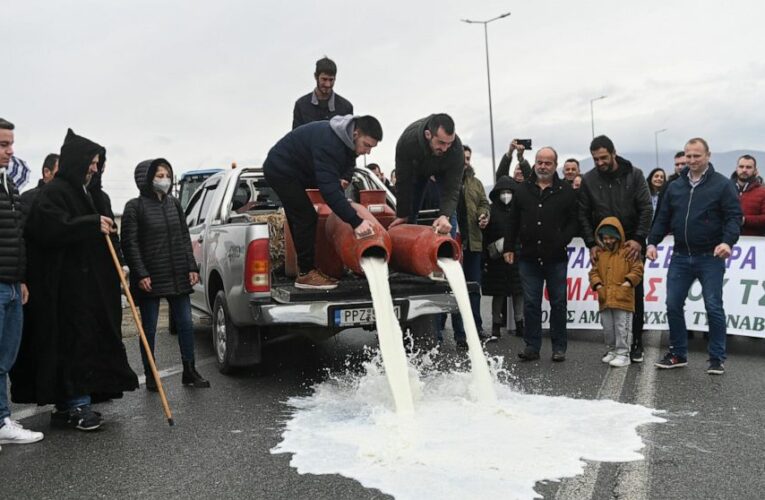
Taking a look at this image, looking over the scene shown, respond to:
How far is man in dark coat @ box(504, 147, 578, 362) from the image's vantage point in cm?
688

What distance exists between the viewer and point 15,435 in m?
4.61

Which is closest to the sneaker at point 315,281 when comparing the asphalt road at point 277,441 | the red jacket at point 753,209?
the asphalt road at point 277,441

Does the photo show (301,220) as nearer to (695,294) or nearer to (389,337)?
(389,337)

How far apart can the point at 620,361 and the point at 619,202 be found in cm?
142

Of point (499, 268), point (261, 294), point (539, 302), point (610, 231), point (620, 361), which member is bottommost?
point (620, 361)

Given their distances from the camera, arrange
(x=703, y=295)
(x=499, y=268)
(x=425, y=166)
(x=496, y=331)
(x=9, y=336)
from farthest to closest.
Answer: (x=499, y=268) → (x=496, y=331) → (x=703, y=295) → (x=425, y=166) → (x=9, y=336)

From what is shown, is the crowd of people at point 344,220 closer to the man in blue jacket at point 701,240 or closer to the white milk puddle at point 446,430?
the man in blue jacket at point 701,240

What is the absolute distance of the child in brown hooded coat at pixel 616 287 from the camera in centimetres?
665

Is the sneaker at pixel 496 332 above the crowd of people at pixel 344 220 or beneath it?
beneath

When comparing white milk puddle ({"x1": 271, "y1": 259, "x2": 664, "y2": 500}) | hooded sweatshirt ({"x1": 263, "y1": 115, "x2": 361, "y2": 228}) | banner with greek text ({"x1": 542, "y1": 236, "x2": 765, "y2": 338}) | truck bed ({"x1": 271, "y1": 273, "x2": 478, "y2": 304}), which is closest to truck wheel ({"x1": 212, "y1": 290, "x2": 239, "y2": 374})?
truck bed ({"x1": 271, "y1": 273, "x2": 478, "y2": 304})

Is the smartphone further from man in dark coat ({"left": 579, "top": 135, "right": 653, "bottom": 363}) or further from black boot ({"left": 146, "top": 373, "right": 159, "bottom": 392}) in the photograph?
black boot ({"left": 146, "top": 373, "right": 159, "bottom": 392})

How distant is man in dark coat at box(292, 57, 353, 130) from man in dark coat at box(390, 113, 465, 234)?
2331 mm

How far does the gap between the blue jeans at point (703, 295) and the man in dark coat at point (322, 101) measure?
386cm

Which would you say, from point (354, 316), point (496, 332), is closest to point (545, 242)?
point (496, 332)
